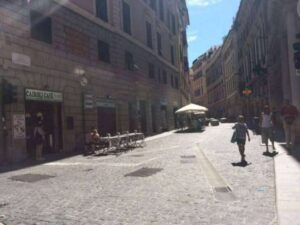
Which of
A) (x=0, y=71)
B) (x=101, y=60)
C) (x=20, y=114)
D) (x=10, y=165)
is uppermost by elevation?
(x=101, y=60)

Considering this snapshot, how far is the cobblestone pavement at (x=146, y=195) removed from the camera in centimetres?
648

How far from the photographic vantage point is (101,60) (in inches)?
966

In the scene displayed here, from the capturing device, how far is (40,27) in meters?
18.6

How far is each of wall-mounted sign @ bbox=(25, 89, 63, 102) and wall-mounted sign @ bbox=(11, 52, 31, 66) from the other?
1.06 meters

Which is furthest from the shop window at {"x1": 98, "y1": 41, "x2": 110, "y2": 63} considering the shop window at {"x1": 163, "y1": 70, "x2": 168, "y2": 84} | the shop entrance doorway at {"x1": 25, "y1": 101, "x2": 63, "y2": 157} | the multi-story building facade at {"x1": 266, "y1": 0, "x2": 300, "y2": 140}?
the shop window at {"x1": 163, "y1": 70, "x2": 168, "y2": 84}

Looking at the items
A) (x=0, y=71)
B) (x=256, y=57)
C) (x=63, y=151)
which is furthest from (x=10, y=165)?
(x=256, y=57)

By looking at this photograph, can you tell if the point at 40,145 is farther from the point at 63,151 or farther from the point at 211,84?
the point at 211,84

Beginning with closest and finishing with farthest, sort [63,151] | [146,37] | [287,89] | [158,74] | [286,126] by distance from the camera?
[286,126]
[63,151]
[287,89]
[146,37]
[158,74]

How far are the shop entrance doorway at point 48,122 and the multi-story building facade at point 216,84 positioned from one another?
212 ft

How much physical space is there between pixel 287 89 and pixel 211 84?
77991 mm

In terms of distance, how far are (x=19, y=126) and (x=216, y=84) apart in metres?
77.6

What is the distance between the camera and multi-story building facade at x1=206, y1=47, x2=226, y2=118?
3324 inches

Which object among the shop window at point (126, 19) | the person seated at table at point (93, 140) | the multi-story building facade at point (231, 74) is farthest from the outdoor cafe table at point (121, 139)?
the multi-story building facade at point (231, 74)

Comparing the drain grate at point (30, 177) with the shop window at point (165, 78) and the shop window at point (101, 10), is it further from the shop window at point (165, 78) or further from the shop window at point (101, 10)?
the shop window at point (165, 78)
